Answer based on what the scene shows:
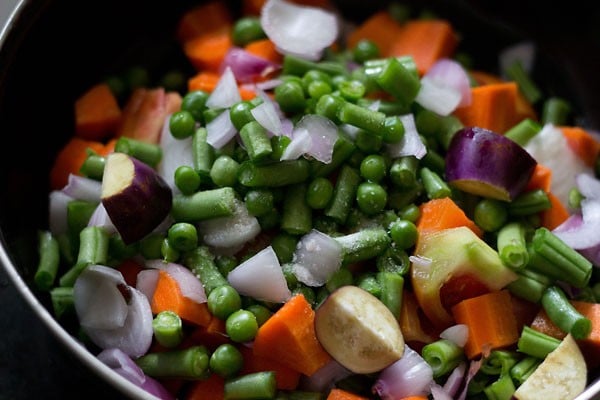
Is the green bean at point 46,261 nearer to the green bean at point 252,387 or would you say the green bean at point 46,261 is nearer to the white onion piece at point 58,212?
the white onion piece at point 58,212

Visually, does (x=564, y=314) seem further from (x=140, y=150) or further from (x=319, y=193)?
(x=140, y=150)

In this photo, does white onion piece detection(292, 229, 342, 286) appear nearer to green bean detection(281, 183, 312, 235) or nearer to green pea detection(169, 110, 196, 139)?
green bean detection(281, 183, 312, 235)

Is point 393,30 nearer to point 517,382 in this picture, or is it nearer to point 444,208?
point 444,208

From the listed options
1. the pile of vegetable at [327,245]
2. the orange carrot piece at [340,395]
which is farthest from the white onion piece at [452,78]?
the orange carrot piece at [340,395]

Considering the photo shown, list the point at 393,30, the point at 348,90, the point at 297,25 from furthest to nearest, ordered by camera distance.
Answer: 1. the point at 393,30
2. the point at 297,25
3. the point at 348,90

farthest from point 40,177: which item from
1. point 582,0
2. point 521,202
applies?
point 582,0

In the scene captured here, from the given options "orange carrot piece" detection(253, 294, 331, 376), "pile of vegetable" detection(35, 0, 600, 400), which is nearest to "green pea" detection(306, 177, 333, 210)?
"pile of vegetable" detection(35, 0, 600, 400)

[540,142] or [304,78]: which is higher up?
[304,78]
